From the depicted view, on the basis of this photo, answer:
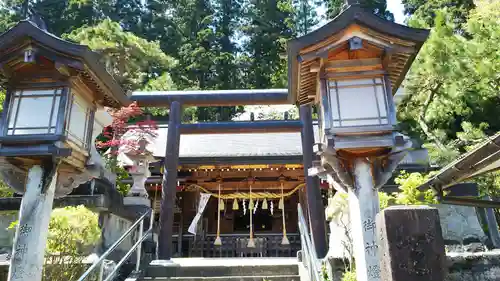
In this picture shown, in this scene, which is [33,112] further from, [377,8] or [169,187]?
[377,8]

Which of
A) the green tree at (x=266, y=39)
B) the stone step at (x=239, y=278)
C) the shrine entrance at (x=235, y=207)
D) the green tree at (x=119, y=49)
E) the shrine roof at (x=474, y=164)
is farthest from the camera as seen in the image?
the green tree at (x=266, y=39)

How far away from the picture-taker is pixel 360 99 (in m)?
5.42

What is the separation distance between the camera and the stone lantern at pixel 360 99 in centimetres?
512

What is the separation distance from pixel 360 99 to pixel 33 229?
188 inches

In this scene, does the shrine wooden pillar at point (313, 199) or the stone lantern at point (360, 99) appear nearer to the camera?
the stone lantern at point (360, 99)

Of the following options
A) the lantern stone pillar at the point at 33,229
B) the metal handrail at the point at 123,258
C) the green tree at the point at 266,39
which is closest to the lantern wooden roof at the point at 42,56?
the lantern stone pillar at the point at 33,229

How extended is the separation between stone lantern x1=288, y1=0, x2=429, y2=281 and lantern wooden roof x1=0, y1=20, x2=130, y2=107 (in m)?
2.88

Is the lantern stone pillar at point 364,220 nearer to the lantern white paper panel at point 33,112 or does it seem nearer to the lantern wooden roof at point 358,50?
the lantern wooden roof at point 358,50

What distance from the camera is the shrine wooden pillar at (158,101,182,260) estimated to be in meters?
8.02

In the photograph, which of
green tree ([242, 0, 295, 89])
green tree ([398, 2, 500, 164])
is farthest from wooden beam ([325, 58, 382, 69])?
green tree ([242, 0, 295, 89])

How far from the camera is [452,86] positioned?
10.7 m

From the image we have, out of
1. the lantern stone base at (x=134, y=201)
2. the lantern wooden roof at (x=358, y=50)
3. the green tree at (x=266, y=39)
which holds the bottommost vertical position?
the lantern stone base at (x=134, y=201)

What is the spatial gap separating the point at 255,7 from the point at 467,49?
24.5m

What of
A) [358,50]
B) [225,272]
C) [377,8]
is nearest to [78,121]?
[225,272]
